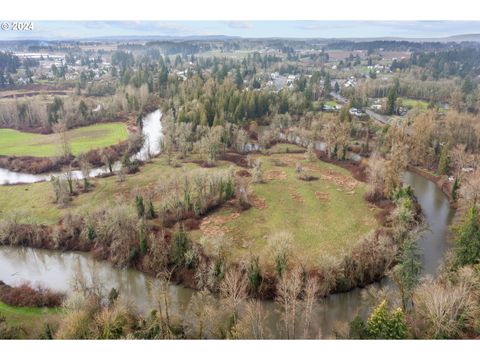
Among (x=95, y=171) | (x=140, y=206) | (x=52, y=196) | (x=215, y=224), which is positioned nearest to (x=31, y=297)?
(x=140, y=206)

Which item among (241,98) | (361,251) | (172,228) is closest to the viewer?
(361,251)

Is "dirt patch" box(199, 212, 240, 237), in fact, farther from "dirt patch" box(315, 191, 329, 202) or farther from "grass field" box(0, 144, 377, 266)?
"dirt patch" box(315, 191, 329, 202)

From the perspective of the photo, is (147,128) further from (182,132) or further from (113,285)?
(113,285)

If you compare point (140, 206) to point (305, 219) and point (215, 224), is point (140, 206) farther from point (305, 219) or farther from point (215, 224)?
point (305, 219)

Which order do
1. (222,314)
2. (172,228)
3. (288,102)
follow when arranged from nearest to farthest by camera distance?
(222,314), (172,228), (288,102)

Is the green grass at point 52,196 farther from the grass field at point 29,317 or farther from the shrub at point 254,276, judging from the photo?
the shrub at point 254,276

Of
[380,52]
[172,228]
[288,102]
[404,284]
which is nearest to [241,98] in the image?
[288,102]
